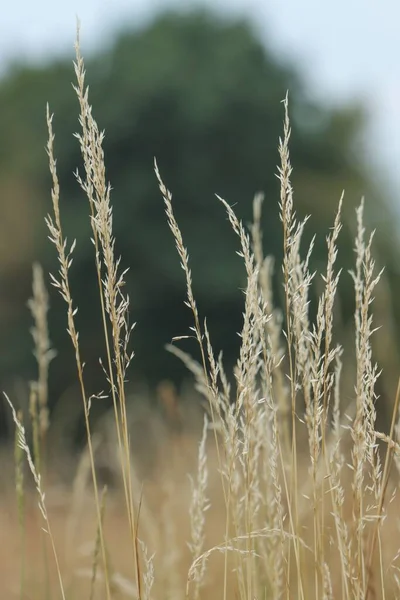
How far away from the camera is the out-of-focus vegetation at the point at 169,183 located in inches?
847

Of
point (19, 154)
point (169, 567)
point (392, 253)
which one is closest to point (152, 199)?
point (19, 154)

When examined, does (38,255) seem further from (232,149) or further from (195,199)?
(232,149)

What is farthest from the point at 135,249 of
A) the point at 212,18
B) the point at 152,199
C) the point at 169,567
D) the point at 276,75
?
the point at 169,567

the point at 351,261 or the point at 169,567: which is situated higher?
the point at 351,261

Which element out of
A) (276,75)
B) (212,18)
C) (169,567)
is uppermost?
(212,18)

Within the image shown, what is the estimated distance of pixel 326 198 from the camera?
892 inches

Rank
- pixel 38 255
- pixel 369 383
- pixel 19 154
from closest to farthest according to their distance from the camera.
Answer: pixel 369 383 → pixel 38 255 → pixel 19 154

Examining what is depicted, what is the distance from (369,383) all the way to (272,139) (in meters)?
22.0

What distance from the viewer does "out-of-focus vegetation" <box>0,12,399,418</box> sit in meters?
21.5

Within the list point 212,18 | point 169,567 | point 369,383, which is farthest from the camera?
point 212,18

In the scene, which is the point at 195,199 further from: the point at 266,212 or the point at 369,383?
the point at 369,383

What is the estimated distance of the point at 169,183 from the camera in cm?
2236

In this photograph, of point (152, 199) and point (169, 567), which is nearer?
point (169, 567)

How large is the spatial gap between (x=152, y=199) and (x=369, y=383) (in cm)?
2072
